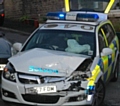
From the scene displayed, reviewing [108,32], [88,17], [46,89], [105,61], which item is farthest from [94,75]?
[108,32]

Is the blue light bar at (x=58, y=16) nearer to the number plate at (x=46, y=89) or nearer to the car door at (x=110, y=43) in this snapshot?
the car door at (x=110, y=43)

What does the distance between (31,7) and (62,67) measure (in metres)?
14.6

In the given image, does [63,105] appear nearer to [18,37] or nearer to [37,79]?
[37,79]

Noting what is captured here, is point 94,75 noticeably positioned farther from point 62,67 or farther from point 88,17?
point 88,17

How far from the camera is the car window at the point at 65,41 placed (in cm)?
663

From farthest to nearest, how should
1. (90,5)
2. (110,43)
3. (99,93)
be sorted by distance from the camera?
(90,5)
(110,43)
(99,93)

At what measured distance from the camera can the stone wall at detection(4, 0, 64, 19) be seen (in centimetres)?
1950

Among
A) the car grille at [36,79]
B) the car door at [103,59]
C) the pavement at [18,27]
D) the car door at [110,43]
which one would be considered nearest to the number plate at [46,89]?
the car grille at [36,79]

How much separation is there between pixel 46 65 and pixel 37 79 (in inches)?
12.1

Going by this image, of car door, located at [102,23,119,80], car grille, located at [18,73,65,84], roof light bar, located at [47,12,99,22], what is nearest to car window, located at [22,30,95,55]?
roof light bar, located at [47,12,99,22]

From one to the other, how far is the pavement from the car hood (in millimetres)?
10095

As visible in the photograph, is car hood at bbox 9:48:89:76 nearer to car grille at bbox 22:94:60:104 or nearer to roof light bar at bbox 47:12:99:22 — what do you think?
car grille at bbox 22:94:60:104

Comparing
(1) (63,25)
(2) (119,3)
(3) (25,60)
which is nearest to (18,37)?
(2) (119,3)

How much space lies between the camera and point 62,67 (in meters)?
5.73
